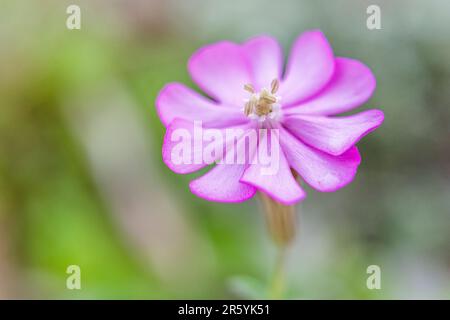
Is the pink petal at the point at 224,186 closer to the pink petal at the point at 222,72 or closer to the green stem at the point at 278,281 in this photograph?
the pink petal at the point at 222,72

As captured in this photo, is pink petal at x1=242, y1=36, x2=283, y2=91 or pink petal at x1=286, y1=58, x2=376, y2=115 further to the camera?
pink petal at x1=242, y1=36, x2=283, y2=91

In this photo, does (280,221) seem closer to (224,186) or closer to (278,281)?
(278,281)

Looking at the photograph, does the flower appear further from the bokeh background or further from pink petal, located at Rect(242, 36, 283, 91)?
the bokeh background

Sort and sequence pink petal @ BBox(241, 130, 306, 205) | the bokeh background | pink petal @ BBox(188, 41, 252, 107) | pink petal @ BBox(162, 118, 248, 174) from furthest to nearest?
the bokeh background → pink petal @ BBox(188, 41, 252, 107) → pink petal @ BBox(162, 118, 248, 174) → pink petal @ BBox(241, 130, 306, 205)

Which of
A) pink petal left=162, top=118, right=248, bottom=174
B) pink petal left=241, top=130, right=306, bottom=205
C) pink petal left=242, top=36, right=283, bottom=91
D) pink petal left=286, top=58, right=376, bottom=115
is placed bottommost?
pink petal left=241, top=130, right=306, bottom=205

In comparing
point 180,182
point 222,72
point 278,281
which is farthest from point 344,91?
point 180,182

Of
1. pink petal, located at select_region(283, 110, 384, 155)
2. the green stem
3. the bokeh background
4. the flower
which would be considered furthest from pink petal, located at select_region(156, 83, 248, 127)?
the bokeh background
